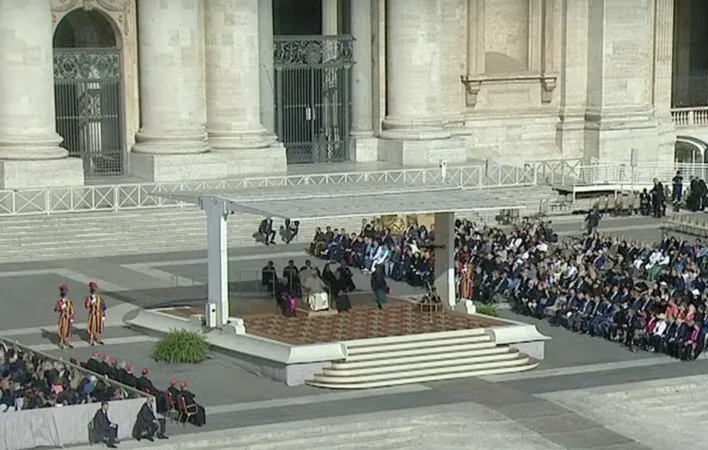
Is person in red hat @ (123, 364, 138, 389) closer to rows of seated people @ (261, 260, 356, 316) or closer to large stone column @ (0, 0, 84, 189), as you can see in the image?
rows of seated people @ (261, 260, 356, 316)

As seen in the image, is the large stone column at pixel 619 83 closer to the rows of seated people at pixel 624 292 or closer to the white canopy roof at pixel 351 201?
the rows of seated people at pixel 624 292

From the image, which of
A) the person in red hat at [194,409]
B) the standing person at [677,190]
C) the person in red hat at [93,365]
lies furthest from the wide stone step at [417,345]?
the standing person at [677,190]

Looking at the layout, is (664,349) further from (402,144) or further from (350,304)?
(402,144)

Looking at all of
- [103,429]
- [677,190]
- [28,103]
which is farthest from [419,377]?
[677,190]

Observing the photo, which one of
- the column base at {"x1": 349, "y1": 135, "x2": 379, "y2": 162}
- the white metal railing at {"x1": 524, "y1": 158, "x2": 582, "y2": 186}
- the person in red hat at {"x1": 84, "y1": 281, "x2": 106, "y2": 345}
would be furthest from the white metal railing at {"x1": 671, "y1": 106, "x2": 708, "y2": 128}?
the person in red hat at {"x1": 84, "y1": 281, "x2": 106, "y2": 345}

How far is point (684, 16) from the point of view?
72688mm

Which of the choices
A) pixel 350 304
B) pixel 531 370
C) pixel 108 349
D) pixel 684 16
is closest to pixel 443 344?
pixel 531 370

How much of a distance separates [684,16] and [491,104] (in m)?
14.0

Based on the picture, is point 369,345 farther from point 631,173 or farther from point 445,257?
point 631,173

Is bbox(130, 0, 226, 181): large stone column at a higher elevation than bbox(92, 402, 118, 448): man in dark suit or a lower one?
higher

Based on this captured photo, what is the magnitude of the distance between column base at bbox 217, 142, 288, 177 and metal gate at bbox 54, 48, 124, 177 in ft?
10.8

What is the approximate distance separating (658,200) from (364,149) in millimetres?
10353

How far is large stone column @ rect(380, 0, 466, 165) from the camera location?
190ft

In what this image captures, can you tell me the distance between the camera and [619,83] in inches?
2454
